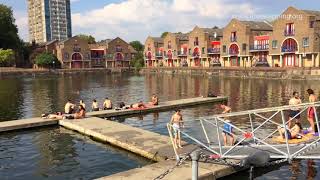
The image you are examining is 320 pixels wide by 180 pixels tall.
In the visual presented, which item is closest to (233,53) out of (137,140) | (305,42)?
(305,42)

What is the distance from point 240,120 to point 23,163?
54.4ft

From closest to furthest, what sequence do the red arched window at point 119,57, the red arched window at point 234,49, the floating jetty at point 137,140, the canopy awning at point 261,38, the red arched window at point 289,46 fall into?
the floating jetty at point 137,140
the red arched window at point 289,46
the canopy awning at point 261,38
the red arched window at point 234,49
the red arched window at point 119,57

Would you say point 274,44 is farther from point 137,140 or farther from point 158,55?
point 137,140

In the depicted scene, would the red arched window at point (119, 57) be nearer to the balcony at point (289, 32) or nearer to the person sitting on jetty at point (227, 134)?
the balcony at point (289, 32)

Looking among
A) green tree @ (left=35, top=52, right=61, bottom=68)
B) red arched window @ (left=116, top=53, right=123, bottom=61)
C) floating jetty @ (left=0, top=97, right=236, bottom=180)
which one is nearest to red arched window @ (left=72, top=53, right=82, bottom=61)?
green tree @ (left=35, top=52, right=61, bottom=68)

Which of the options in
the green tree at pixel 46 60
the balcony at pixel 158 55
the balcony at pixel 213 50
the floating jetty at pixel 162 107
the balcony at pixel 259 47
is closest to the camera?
the floating jetty at pixel 162 107

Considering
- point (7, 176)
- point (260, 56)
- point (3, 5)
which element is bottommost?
point (7, 176)

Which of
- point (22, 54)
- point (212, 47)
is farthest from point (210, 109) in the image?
point (22, 54)

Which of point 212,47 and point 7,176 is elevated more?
point 212,47

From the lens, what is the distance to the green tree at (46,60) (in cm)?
13438

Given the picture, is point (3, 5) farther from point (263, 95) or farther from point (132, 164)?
point (132, 164)

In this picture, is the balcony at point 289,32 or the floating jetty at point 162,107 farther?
the balcony at point 289,32

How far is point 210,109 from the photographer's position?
37.8 metres

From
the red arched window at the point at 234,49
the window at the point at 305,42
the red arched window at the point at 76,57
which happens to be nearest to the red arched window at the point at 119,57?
the red arched window at the point at 76,57
